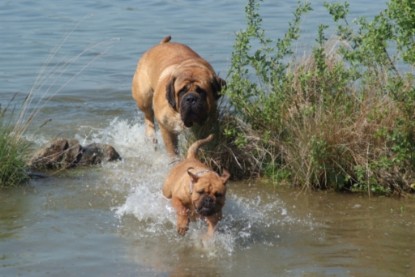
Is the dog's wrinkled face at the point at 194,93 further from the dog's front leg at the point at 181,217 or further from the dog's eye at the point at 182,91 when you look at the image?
the dog's front leg at the point at 181,217

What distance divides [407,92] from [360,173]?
865mm

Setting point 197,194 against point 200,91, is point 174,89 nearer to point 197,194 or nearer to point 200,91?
point 200,91

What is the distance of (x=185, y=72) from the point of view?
957 centimetres

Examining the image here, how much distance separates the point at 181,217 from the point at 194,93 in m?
1.96

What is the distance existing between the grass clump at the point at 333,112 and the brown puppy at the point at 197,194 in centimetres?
128

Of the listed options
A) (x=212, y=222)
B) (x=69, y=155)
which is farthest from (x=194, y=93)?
(x=212, y=222)

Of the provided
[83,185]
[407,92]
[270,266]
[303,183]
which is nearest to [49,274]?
[270,266]

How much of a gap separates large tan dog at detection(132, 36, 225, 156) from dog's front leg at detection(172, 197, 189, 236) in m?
1.77

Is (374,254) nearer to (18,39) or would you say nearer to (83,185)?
(83,185)

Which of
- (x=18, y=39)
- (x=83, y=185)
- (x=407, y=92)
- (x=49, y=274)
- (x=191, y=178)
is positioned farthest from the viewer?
(x=18, y=39)

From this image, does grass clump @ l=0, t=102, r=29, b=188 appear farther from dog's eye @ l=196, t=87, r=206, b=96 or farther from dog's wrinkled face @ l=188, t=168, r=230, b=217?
dog's wrinkled face @ l=188, t=168, r=230, b=217

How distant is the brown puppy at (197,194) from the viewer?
24.0ft

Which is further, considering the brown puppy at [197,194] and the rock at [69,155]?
the rock at [69,155]


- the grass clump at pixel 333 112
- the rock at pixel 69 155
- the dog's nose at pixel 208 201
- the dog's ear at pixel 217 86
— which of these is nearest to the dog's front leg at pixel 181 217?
the dog's nose at pixel 208 201
